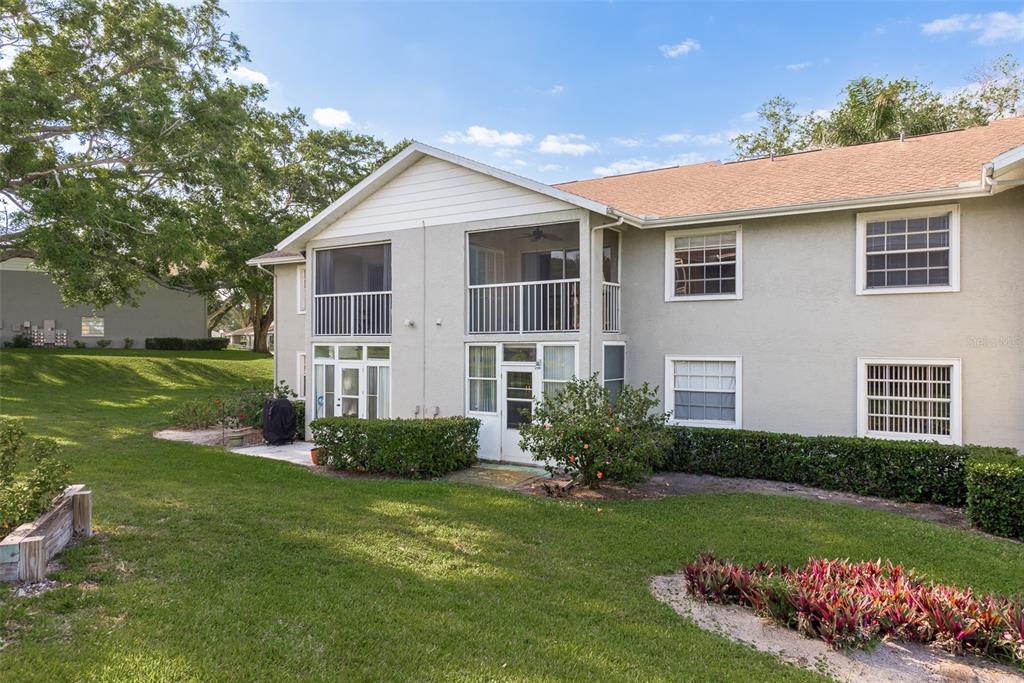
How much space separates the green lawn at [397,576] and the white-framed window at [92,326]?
30.8 metres

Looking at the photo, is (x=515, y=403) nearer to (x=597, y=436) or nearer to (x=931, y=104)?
(x=597, y=436)

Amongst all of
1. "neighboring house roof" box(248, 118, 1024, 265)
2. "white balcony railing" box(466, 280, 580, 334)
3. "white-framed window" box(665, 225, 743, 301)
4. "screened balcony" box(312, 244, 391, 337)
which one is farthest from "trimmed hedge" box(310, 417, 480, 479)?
"white-framed window" box(665, 225, 743, 301)

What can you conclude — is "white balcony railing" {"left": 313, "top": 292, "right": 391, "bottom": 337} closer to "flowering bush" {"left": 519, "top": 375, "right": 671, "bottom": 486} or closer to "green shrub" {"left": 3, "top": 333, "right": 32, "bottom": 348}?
"flowering bush" {"left": 519, "top": 375, "right": 671, "bottom": 486}

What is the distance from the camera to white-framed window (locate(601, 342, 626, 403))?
12.1 m

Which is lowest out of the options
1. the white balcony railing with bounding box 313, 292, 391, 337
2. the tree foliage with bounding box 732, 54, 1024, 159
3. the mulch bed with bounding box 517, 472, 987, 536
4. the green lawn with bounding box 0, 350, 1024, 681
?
the mulch bed with bounding box 517, 472, 987, 536

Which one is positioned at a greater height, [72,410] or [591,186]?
[591,186]

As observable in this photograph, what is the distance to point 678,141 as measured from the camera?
26.7 meters

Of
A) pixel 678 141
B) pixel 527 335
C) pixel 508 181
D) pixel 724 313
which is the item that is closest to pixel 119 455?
pixel 527 335

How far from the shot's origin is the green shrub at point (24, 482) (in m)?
5.91

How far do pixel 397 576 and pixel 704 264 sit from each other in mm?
8888

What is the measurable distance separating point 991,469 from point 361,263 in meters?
13.4

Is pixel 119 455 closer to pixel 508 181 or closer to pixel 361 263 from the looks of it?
pixel 361 263

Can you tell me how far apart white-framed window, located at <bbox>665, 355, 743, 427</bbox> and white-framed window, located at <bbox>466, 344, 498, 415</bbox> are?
3606 millimetres

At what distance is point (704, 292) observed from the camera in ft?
40.0
